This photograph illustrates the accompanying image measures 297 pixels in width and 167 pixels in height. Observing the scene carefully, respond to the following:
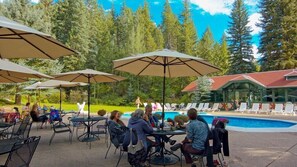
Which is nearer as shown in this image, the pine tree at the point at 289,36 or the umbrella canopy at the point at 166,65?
the umbrella canopy at the point at 166,65

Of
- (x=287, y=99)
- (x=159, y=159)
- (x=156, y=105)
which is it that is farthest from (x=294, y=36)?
(x=159, y=159)

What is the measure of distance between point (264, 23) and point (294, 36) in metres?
5.13

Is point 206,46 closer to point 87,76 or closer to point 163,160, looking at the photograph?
point 87,76

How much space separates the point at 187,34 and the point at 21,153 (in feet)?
121

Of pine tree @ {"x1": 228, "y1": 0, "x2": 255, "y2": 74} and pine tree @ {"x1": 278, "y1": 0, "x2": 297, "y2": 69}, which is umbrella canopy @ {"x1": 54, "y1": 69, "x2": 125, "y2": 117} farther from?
pine tree @ {"x1": 228, "y1": 0, "x2": 255, "y2": 74}

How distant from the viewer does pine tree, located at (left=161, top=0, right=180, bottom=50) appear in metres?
42.1

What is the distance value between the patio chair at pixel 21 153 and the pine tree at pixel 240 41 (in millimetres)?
37243

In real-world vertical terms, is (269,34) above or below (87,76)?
above

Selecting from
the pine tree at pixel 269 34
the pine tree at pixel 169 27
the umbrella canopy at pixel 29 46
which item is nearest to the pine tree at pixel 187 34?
the pine tree at pixel 169 27

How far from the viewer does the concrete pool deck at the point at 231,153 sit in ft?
17.2

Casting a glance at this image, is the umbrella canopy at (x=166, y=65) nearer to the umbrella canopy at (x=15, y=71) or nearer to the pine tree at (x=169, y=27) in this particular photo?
the umbrella canopy at (x=15, y=71)

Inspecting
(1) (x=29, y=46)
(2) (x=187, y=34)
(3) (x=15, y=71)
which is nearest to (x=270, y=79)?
(2) (x=187, y=34)

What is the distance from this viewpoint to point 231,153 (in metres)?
6.07

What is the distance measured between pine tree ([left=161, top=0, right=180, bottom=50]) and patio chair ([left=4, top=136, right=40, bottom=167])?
128ft
